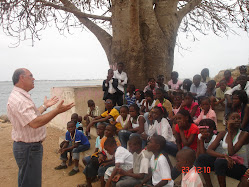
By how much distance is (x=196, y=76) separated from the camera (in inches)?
192

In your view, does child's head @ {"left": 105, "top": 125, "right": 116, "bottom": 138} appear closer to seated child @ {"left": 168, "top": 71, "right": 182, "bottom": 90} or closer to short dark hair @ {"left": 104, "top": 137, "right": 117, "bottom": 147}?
short dark hair @ {"left": 104, "top": 137, "right": 117, "bottom": 147}

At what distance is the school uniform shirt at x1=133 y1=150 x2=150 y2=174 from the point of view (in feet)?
9.16

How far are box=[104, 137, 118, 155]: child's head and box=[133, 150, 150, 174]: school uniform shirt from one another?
461 mm

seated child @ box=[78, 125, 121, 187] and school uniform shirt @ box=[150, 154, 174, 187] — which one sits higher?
school uniform shirt @ box=[150, 154, 174, 187]

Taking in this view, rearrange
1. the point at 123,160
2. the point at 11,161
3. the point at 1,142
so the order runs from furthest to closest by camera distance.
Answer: the point at 1,142 < the point at 11,161 < the point at 123,160

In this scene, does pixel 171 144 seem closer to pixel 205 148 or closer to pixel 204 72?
pixel 205 148

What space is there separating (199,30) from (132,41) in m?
4.32

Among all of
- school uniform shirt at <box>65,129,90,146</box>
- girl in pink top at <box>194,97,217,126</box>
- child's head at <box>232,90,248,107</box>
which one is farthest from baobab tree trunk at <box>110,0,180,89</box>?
child's head at <box>232,90,248,107</box>

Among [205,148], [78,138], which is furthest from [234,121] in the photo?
[78,138]

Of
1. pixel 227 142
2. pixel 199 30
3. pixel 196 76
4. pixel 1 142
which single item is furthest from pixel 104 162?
pixel 199 30

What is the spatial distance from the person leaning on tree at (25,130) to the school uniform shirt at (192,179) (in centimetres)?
139

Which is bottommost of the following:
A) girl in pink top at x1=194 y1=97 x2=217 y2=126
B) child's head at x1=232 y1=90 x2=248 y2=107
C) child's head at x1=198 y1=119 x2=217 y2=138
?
child's head at x1=198 y1=119 x2=217 y2=138

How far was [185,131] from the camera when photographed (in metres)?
3.07

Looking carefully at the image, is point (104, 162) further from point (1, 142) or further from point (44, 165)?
point (1, 142)
